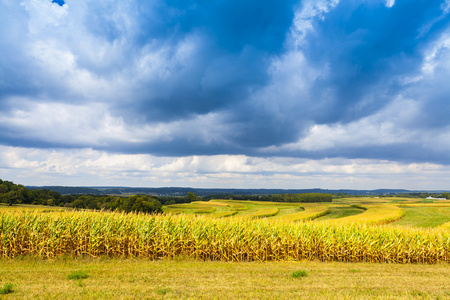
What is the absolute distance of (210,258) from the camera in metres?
15.8

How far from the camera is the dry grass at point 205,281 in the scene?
870 centimetres

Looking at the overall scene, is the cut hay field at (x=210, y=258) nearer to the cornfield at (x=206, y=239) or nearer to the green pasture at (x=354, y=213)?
the cornfield at (x=206, y=239)

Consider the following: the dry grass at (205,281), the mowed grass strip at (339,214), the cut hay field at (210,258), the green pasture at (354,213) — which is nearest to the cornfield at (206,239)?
the cut hay field at (210,258)

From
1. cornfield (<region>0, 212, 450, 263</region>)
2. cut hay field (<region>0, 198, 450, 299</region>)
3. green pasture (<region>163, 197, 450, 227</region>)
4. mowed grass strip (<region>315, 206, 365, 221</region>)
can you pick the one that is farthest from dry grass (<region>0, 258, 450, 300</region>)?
mowed grass strip (<region>315, 206, 365, 221</region>)

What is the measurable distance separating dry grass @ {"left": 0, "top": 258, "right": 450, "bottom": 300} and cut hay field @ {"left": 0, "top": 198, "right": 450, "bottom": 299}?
4cm

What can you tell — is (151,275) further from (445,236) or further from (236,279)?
(445,236)

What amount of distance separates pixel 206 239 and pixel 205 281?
550 cm

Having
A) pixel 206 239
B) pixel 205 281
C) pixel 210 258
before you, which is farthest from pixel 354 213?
pixel 205 281

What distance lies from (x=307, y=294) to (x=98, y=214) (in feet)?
43.3

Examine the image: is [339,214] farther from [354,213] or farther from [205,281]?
[205,281]

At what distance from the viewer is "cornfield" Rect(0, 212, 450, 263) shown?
1477cm

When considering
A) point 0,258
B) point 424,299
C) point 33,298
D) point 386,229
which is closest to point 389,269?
point 386,229

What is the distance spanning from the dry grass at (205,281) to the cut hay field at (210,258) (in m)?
0.04

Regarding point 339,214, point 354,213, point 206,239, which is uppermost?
point 206,239
